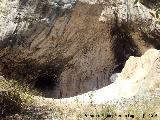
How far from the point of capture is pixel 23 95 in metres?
10.9

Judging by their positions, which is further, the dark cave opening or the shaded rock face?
the dark cave opening

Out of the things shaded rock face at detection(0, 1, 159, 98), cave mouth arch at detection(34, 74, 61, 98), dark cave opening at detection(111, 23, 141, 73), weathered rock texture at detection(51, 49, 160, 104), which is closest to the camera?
weathered rock texture at detection(51, 49, 160, 104)

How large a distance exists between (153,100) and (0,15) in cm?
501

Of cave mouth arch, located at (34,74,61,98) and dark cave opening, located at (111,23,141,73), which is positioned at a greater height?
dark cave opening, located at (111,23,141,73)

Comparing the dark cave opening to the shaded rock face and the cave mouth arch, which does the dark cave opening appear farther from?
the cave mouth arch

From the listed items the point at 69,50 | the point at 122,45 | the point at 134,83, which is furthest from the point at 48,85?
the point at 134,83

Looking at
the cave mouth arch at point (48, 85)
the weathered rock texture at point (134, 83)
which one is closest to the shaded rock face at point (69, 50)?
the cave mouth arch at point (48, 85)

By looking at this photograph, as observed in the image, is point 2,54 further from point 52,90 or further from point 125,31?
point 125,31

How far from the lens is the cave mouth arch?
1393 cm

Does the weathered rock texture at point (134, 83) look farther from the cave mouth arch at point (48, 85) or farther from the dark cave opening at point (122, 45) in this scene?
the cave mouth arch at point (48, 85)

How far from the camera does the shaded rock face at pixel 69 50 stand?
12234mm

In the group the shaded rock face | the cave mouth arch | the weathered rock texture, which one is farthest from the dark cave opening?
the cave mouth arch

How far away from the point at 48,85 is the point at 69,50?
1551mm

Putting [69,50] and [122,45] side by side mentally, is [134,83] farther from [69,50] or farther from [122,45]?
[122,45]
